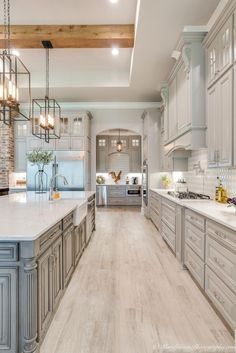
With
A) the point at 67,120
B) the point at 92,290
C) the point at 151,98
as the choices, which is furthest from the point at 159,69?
the point at 92,290

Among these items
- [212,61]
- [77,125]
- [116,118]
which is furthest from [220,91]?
[116,118]

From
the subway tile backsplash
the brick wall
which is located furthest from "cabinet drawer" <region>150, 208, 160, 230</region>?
the brick wall

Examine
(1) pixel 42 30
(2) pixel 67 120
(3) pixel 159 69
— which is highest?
(1) pixel 42 30

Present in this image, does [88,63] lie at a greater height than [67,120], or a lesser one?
greater

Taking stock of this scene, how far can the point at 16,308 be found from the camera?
167cm

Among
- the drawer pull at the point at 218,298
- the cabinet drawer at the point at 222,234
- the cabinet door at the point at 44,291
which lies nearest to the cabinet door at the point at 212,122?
the cabinet drawer at the point at 222,234

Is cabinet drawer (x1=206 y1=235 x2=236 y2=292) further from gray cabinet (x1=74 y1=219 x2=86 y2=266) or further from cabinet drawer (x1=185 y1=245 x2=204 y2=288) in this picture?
gray cabinet (x1=74 y1=219 x2=86 y2=266)

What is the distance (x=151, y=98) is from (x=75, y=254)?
16.6 ft

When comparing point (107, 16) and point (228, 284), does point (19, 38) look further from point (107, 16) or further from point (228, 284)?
point (228, 284)

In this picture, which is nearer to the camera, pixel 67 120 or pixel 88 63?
pixel 88 63

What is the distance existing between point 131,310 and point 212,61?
2.95 m

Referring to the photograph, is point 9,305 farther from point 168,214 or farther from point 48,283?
point 168,214

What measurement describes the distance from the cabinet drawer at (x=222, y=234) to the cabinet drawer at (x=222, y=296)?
0.35 m

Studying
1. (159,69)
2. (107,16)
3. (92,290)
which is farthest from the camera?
(159,69)
